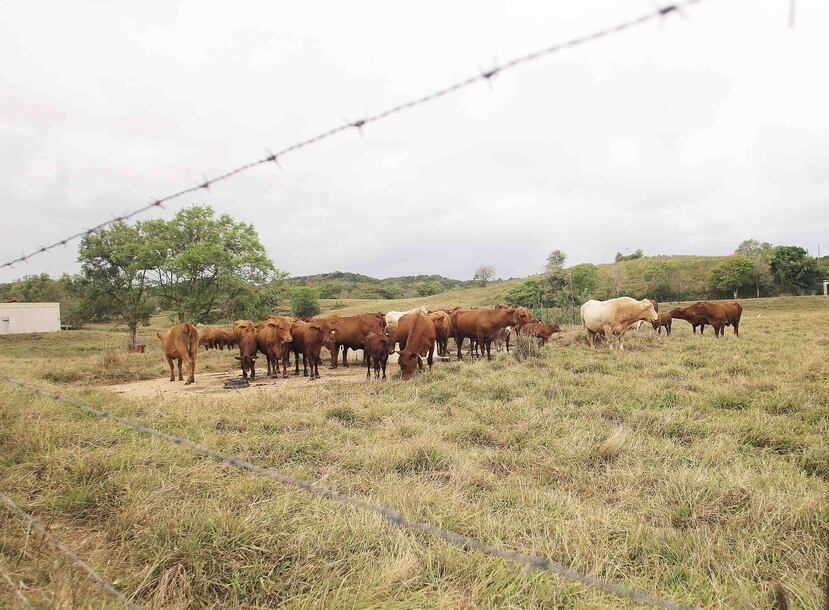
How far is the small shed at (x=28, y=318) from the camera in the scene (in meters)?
50.8

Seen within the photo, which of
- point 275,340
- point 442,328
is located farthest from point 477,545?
point 442,328

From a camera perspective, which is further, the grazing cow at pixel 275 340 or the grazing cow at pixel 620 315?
the grazing cow at pixel 620 315

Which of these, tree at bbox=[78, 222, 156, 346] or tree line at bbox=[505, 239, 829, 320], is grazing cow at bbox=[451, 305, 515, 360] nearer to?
tree at bbox=[78, 222, 156, 346]

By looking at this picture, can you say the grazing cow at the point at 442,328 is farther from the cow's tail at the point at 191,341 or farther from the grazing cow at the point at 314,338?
the cow's tail at the point at 191,341

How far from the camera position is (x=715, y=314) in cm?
1762

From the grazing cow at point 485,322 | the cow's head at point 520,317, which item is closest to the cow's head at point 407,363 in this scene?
the grazing cow at point 485,322

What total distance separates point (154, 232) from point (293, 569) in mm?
34238

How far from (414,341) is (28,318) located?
61001mm

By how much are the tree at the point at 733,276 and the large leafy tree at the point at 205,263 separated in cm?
5412

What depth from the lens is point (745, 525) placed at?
11.0 ft

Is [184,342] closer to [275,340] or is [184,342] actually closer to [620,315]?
[275,340]

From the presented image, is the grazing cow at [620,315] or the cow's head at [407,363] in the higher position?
the grazing cow at [620,315]

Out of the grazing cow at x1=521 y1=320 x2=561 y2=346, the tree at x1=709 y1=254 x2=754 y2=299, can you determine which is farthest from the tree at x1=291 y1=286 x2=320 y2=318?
the tree at x1=709 y1=254 x2=754 y2=299

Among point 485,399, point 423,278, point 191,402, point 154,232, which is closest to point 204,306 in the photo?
point 154,232
